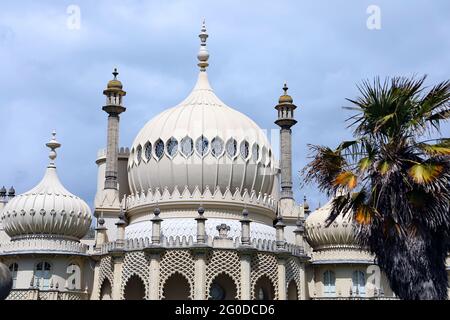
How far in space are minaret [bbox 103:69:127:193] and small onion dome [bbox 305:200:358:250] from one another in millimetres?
10782

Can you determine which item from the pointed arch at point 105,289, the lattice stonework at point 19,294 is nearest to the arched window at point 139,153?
the pointed arch at point 105,289

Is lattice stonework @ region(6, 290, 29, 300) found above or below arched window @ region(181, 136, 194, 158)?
below

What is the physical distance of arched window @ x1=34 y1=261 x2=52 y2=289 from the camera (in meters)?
37.0

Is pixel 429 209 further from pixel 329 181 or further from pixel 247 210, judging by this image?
pixel 247 210

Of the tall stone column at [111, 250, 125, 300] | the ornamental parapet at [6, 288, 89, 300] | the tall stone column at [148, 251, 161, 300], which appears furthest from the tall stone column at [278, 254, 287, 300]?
the ornamental parapet at [6, 288, 89, 300]

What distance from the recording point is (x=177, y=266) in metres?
34.2

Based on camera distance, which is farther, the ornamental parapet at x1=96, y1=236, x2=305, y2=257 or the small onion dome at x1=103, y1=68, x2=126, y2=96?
the small onion dome at x1=103, y1=68, x2=126, y2=96

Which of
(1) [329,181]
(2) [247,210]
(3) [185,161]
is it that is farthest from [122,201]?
(1) [329,181]

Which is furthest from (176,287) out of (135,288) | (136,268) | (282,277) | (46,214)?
(46,214)

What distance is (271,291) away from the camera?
36531 millimetres

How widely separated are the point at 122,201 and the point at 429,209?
26.0 meters

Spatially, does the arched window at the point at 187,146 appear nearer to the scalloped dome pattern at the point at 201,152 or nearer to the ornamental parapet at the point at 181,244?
the scalloped dome pattern at the point at 201,152

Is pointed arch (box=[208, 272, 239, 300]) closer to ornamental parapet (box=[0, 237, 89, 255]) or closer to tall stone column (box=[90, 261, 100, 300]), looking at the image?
tall stone column (box=[90, 261, 100, 300])
